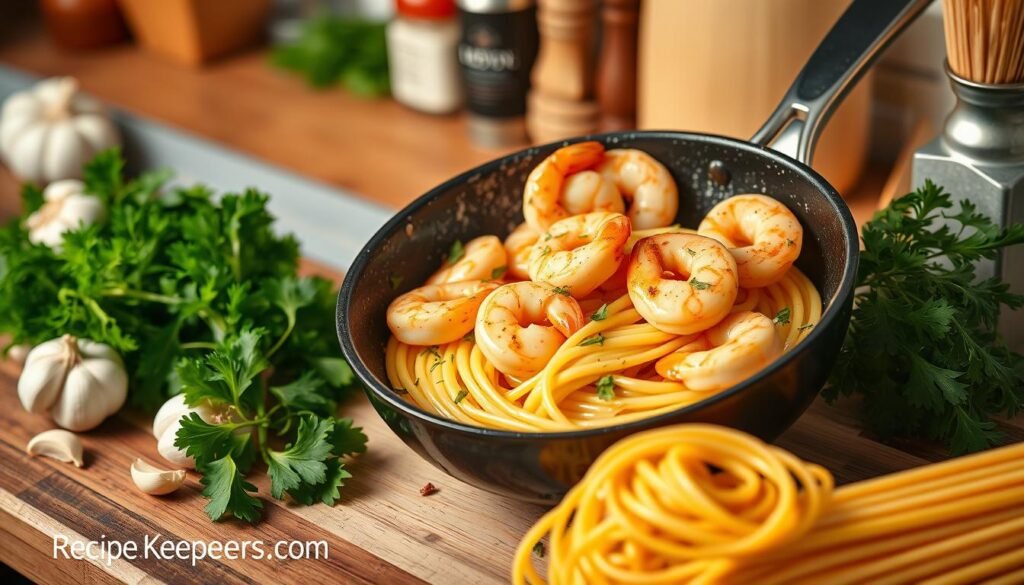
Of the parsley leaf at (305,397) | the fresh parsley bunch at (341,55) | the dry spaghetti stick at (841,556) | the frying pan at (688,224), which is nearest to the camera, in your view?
the dry spaghetti stick at (841,556)

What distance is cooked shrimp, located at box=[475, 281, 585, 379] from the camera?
1.07 metres

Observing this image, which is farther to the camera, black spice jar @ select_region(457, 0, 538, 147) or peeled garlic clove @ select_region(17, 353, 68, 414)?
black spice jar @ select_region(457, 0, 538, 147)

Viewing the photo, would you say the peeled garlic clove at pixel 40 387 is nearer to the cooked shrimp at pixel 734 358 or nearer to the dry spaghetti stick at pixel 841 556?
the cooked shrimp at pixel 734 358

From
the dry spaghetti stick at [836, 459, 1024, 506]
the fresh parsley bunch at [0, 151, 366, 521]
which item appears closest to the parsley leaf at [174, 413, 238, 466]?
the fresh parsley bunch at [0, 151, 366, 521]

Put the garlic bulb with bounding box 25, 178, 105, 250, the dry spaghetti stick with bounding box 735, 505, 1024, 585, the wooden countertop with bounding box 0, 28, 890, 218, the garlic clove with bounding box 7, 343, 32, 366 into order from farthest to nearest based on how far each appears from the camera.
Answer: the wooden countertop with bounding box 0, 28, 890, 218 < the garlic bulb with bounding box 25, 178, 105, 250 < the garlic clove with bounding box 7, 343, 32, 366 < the dry spaghetti stick with bounding box 735, 505, 1024, 585

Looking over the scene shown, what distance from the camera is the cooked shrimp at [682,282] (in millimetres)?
1028

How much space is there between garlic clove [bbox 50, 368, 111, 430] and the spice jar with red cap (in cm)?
94

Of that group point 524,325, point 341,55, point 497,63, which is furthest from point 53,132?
point 524,325

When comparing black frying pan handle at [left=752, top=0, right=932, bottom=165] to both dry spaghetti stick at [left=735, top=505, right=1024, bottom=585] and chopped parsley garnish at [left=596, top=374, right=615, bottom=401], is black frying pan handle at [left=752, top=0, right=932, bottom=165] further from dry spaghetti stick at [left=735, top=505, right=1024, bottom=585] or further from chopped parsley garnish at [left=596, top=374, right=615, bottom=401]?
dry spaghetti stick at [left=735, top=505, right=1024, bottom=585]

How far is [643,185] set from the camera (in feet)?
4.20

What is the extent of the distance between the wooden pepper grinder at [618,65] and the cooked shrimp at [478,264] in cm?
65

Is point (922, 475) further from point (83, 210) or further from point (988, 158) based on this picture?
point (83, 210)

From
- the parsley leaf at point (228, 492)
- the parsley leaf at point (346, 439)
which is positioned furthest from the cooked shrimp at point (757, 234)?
the parsley leaf at point (228, 492)

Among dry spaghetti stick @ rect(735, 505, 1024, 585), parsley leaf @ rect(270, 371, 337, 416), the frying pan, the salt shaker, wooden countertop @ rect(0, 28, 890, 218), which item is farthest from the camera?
wooden countertop @ rect(0, 28, 890, 218)
